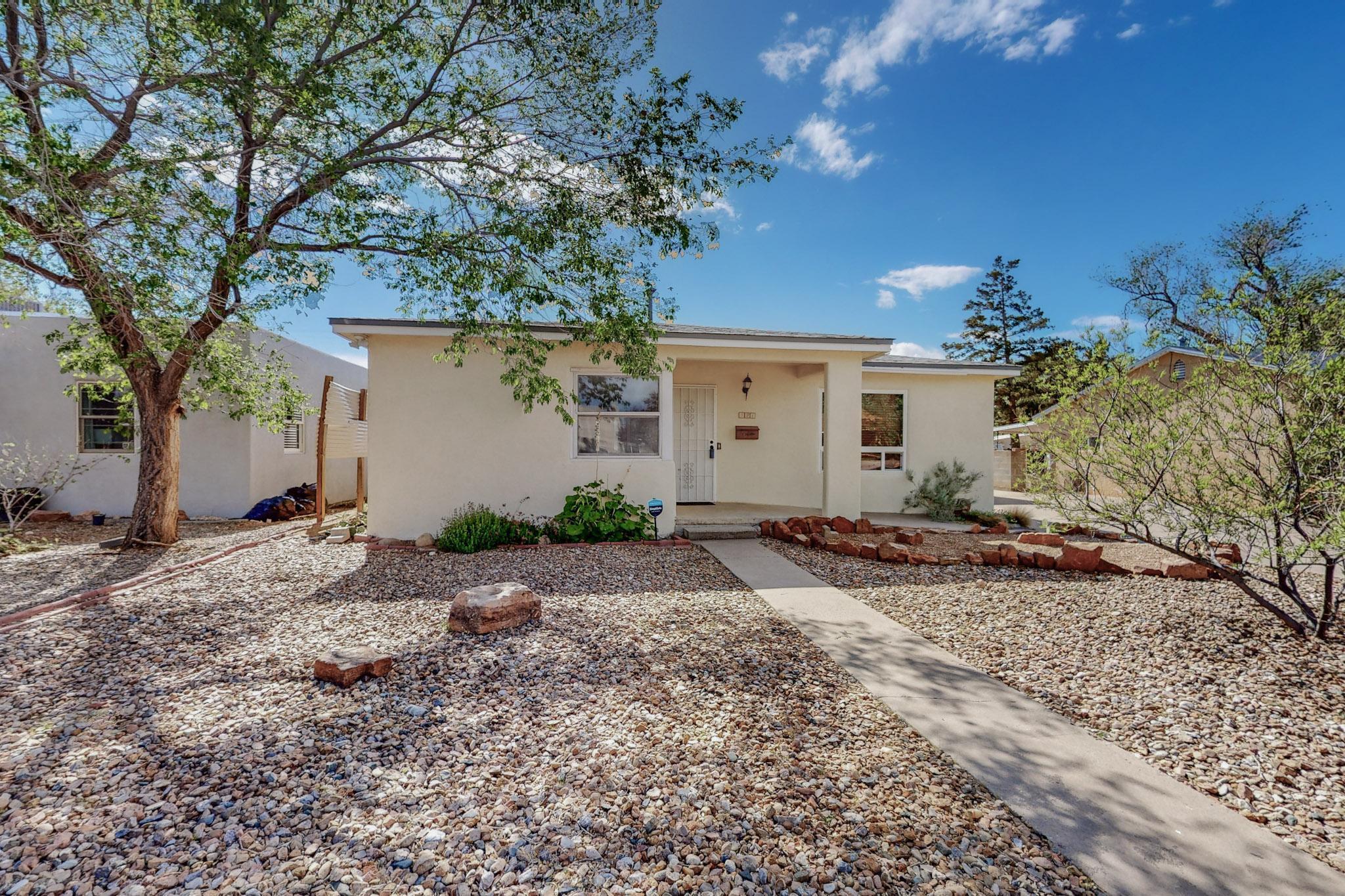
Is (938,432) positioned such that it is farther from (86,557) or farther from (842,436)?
(86,557)

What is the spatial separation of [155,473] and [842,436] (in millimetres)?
9251

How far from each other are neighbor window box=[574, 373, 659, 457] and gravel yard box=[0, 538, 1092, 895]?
12.6 ft

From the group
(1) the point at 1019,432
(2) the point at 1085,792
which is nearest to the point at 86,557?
(2) the point at 1085,792

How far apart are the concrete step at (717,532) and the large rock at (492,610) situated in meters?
3.59

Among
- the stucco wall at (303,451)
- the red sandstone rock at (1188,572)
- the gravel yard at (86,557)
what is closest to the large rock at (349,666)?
the gravel yard at (86,557)

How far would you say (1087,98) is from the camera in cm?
822

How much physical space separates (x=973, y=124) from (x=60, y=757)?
12126mm

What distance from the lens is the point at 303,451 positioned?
11.2m

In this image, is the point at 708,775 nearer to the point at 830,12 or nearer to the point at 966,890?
the point at 966,890

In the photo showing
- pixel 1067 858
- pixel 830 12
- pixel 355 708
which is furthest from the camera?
pixel 830 12

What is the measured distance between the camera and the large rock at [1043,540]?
6895 millimetres

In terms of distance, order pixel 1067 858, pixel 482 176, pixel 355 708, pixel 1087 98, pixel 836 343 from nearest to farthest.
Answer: pixel 1067 858 → pixel 355 708 → pixel 482 176 → pixel 836 343 → pixel 1087 98

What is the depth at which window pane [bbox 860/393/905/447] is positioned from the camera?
380 inches

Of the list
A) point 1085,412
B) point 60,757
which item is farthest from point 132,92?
point 1085,412
